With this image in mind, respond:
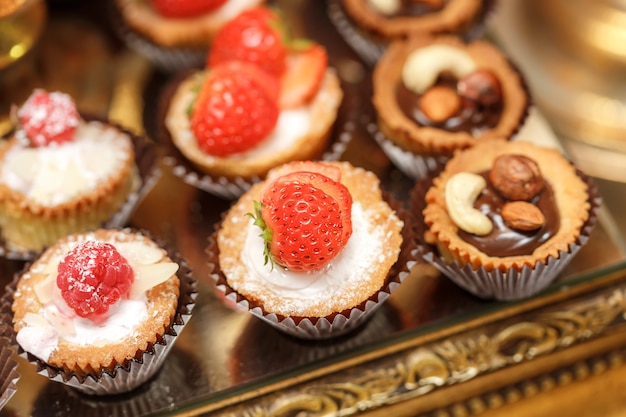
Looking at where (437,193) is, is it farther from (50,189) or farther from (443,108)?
(50,189)

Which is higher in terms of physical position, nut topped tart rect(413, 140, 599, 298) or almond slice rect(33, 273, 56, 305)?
nut topped tart rect(413, 140, 599, 298)

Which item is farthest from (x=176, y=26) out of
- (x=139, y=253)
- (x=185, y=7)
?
(x=139, y=253)

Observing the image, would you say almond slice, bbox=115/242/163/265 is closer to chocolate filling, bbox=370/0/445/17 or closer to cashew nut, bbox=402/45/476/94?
cashew nut, bbox=402/45/476/94

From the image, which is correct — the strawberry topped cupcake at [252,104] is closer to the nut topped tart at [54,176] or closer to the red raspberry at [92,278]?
the nut topped tart at [54,176]

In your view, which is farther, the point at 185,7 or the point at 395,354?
the point at 185,7

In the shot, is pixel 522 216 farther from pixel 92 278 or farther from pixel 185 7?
pixel 185 7

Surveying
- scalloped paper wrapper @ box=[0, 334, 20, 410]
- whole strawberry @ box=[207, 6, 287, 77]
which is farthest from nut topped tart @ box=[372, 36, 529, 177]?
scalloped paper wrapper @ box=[0, 334, 20, 410]

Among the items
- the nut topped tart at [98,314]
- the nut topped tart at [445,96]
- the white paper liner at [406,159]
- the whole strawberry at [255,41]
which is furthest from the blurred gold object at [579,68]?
the nut topped tart at [98,314]
